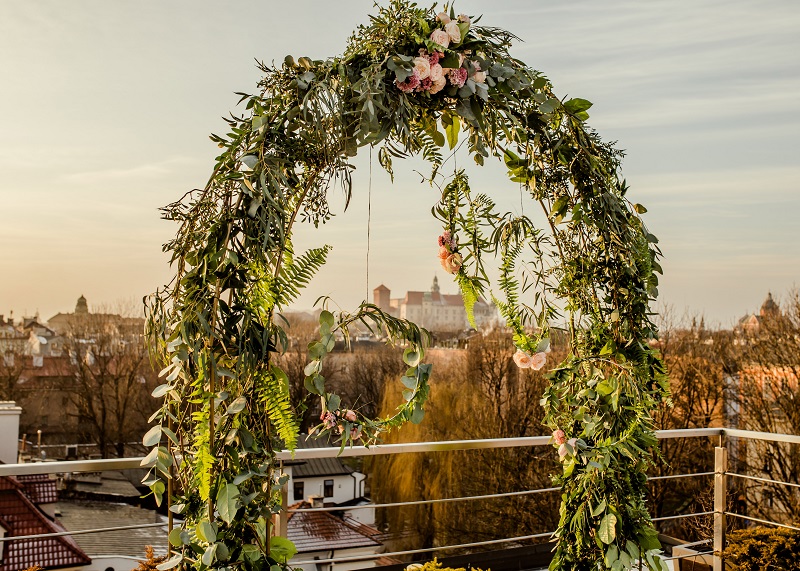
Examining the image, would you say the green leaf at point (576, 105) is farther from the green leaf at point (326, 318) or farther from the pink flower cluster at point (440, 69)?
the green leaf at point (326, 318)

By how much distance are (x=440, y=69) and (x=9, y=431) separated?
1417 centimetres

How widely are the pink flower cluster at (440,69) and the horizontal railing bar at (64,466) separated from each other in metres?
1.16

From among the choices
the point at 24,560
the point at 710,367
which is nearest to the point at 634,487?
the point at 710,367

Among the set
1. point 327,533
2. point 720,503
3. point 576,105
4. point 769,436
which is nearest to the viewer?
point 576,105

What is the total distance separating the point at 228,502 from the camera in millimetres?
1407

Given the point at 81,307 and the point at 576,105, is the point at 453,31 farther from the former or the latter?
the point at 81,307

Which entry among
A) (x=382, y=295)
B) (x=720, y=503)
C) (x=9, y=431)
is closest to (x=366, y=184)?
(x=720, y=503)

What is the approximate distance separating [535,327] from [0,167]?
14.1 meters

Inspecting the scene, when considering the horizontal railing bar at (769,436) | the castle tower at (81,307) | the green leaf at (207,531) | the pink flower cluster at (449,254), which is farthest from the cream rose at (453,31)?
the castle tower at (81,307)

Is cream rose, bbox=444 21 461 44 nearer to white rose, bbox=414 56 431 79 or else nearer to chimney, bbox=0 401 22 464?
white rose, bbox=414 56 431 79

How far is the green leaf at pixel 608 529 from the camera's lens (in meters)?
2.04

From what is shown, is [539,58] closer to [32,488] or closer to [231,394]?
[231,394]

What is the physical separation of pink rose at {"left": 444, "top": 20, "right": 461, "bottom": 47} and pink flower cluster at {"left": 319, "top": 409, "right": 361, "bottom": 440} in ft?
3.15

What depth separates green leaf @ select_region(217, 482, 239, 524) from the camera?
55.0 inches
